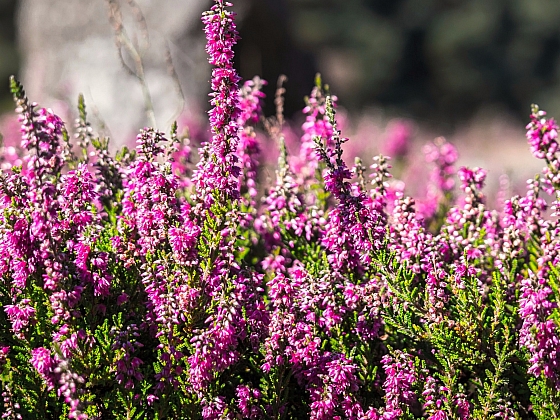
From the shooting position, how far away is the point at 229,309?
244 cm

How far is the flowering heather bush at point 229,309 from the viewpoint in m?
2.50

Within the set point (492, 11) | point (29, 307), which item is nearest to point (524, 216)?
point (29, 307)

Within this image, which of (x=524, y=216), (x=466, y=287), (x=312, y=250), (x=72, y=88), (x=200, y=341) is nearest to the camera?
(x=200, y=341)

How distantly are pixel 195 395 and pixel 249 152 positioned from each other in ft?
5.28

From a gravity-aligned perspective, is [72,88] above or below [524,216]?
above

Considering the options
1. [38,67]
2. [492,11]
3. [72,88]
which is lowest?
[72,88]

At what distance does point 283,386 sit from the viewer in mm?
2672

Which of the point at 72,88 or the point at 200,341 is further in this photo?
the point at 72,88

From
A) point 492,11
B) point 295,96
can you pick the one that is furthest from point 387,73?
point 295,96

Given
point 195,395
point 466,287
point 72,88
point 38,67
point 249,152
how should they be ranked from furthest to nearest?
1. point 38,67
2. point 72,88
3. point 249,152
4. point 466,287
5. point 195,395

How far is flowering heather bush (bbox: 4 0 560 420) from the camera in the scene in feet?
8.21

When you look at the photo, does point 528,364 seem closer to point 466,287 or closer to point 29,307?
point 466,287

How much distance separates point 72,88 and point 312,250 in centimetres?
769

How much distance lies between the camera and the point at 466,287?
2.79 meters
